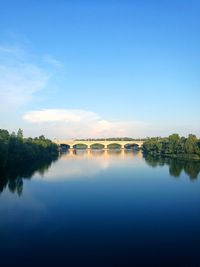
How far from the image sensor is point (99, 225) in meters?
14.9

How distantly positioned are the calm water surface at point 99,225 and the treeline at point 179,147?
26601 millimetres

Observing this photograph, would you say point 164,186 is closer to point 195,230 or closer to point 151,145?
point 195,230

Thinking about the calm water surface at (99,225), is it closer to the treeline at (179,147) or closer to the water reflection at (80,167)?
the water reflection at (80,167)

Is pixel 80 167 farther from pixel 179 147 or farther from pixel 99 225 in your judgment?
pixel 99 225

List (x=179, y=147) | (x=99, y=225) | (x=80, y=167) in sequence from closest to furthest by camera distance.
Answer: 1. (x=99, y=225)
2. (x=80, y=167)
3. (x=179, y=147)

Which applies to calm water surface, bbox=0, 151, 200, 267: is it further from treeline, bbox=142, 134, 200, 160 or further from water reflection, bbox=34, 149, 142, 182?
treeline, bbox=142, 134, 200, 160

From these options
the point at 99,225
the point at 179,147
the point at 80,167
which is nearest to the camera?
the point at 99,225

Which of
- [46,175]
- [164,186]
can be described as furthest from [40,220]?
[46,175]

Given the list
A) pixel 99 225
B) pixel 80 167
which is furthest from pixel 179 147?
pixel 99 225

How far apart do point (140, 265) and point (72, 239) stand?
3499 mm

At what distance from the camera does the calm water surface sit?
11.1 metres

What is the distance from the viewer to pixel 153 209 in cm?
1808

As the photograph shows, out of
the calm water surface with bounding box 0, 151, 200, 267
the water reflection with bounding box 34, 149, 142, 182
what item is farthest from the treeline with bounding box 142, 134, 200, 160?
the calm water surface with bounding box 0, 151, 200, 267

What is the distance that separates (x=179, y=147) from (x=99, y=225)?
48210mm
